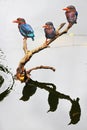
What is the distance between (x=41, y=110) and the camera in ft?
6.80

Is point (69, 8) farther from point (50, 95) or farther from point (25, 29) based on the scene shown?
point (50, 95)

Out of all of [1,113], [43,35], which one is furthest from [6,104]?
[43,35]

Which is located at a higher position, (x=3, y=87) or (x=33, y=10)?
(x=33, y=10)

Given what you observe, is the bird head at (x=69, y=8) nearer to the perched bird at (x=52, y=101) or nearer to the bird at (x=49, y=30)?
the bird at (x=49, y=30)

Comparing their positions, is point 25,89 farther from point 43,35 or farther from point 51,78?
point 43,35

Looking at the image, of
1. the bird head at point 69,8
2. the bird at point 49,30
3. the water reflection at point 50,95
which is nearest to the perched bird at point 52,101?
the water reflection at point 50,95

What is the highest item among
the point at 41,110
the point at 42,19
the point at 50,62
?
the point at 42,19

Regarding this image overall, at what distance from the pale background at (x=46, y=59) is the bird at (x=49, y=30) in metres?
0.02

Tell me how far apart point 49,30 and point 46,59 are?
135mm

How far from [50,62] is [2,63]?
22 centimetres

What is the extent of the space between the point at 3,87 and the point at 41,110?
0.21m

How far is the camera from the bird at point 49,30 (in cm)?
210

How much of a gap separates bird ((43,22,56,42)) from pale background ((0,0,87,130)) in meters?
0.02

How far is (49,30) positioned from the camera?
2.11 metres
